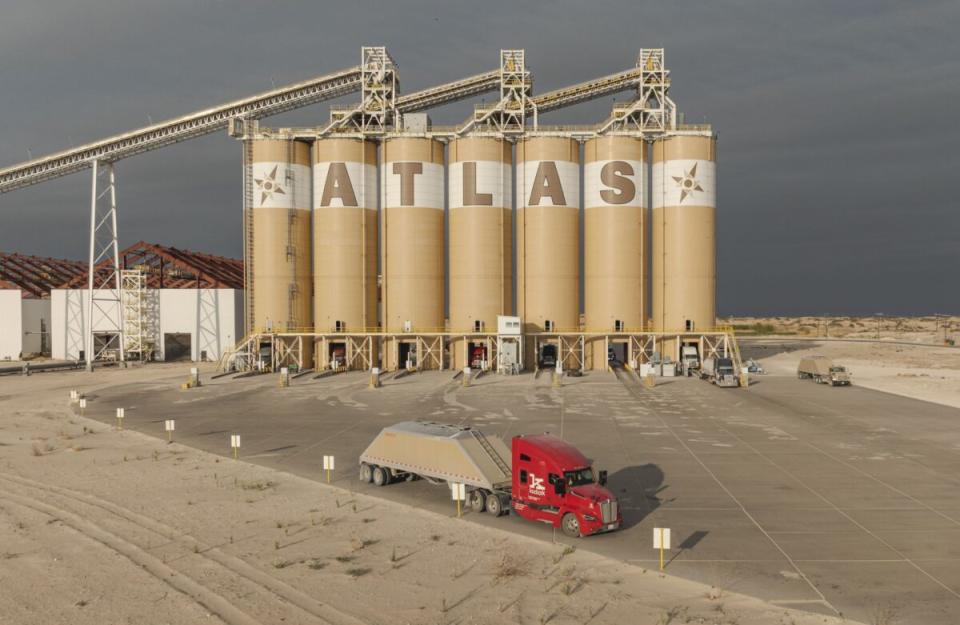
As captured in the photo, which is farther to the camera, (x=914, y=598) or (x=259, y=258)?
(x=259, y=258)

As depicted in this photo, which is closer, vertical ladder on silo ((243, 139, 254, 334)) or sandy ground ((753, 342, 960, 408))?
sandy ground ((753, 342, 960, 408))

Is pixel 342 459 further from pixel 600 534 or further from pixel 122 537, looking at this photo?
pixel 600 534

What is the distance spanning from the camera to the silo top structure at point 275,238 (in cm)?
7231

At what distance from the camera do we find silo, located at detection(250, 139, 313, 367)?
72.3m

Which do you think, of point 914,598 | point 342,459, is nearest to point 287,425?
point 342,459

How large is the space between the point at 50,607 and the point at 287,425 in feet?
81.8

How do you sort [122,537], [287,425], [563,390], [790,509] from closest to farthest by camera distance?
[122,537], [790,509], [287,425], [563,390]

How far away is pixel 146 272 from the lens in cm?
8375

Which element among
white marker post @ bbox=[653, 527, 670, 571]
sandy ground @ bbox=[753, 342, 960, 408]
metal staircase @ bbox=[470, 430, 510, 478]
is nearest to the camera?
white marker post @ bbox=[653, 527, 670, 571]

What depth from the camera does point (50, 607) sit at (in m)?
16.1

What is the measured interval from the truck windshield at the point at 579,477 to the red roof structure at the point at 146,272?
244ft

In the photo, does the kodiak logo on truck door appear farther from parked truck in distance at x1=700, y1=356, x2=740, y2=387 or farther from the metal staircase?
parked truck in distance at x1=700, y1=356, x2=740, y2=387

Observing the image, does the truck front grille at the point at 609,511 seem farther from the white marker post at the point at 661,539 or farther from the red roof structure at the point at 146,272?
the red roof structure at the point at 146,272

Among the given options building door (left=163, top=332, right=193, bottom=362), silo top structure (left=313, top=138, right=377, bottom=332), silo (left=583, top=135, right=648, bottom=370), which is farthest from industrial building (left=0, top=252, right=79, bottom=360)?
silo (left=583, top=135, right=648, bottom=370)
